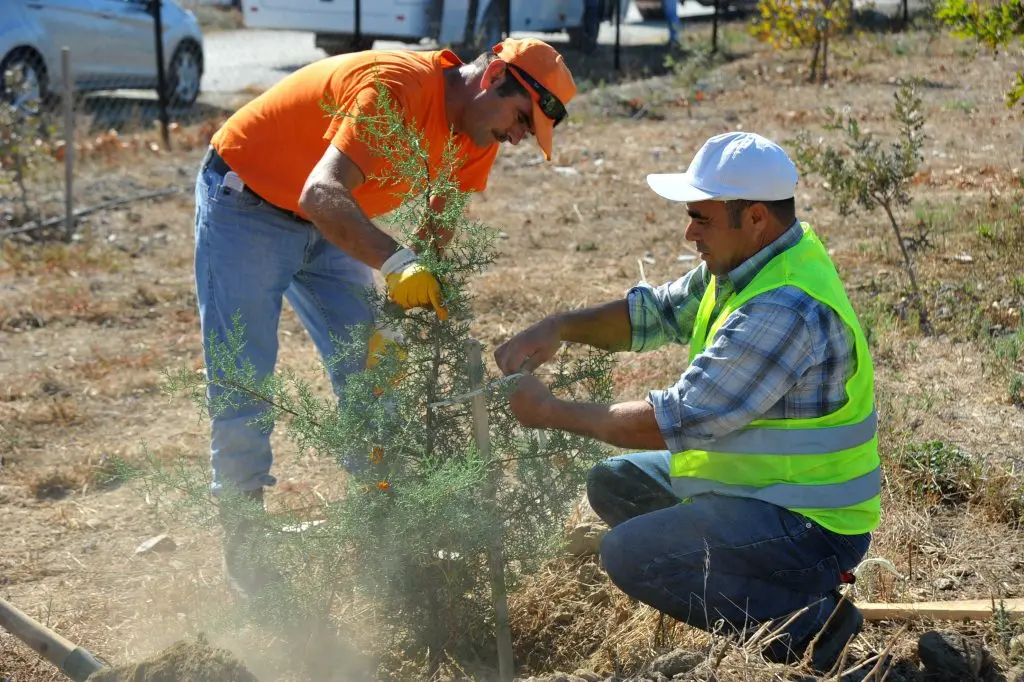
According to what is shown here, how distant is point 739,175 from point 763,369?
0.52 meters

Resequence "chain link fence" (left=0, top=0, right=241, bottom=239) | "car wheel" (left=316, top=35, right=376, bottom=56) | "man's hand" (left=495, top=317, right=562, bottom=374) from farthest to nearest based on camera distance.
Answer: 1. "car wheel" (left=316, top=35, right=376, bottom=56)
2. "chain link fence" (left=0, top=0, right=241, bottom=239)
3. "man's hand" (left=495, top=317, right=562, bottom=374)

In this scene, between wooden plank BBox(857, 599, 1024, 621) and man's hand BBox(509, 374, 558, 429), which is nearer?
man's hand BBox(509, 374, 558, 429)

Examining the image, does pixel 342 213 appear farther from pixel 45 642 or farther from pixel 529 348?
pixel 45 642

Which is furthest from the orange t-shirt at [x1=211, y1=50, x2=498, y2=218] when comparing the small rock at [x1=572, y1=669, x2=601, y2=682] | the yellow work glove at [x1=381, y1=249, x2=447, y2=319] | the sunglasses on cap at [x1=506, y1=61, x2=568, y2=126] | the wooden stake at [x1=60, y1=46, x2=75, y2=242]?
the wooden stake at [x1=60, y1=46, x2=75, y2=242]

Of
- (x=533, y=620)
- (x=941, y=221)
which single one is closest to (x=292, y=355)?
(x=533, y=620)

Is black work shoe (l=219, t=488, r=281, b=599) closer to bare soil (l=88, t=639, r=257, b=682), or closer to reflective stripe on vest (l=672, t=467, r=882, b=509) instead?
bare soil (l=88, t=639, r=257, b=682)

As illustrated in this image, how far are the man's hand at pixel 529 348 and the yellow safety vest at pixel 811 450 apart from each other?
49 centimetres

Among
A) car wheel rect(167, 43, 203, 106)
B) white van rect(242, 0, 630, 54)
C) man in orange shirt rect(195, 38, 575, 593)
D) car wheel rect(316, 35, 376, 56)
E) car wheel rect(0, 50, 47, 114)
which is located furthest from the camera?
white van rect(242, 0, 630, 54)

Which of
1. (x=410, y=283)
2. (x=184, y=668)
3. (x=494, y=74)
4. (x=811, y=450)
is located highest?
(x=494, y=74)

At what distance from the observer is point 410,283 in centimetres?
299

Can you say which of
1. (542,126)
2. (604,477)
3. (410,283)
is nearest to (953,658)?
(604,477)

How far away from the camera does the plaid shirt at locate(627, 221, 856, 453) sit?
113 inches

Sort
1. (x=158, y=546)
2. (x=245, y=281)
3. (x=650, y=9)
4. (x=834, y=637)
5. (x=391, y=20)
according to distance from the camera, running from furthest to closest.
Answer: (x=650, y=9) < (x=391, y=20) < (x=158, y=546) < (x=245, y=281) < (x=834, y=637)

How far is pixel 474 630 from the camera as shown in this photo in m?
3.41
